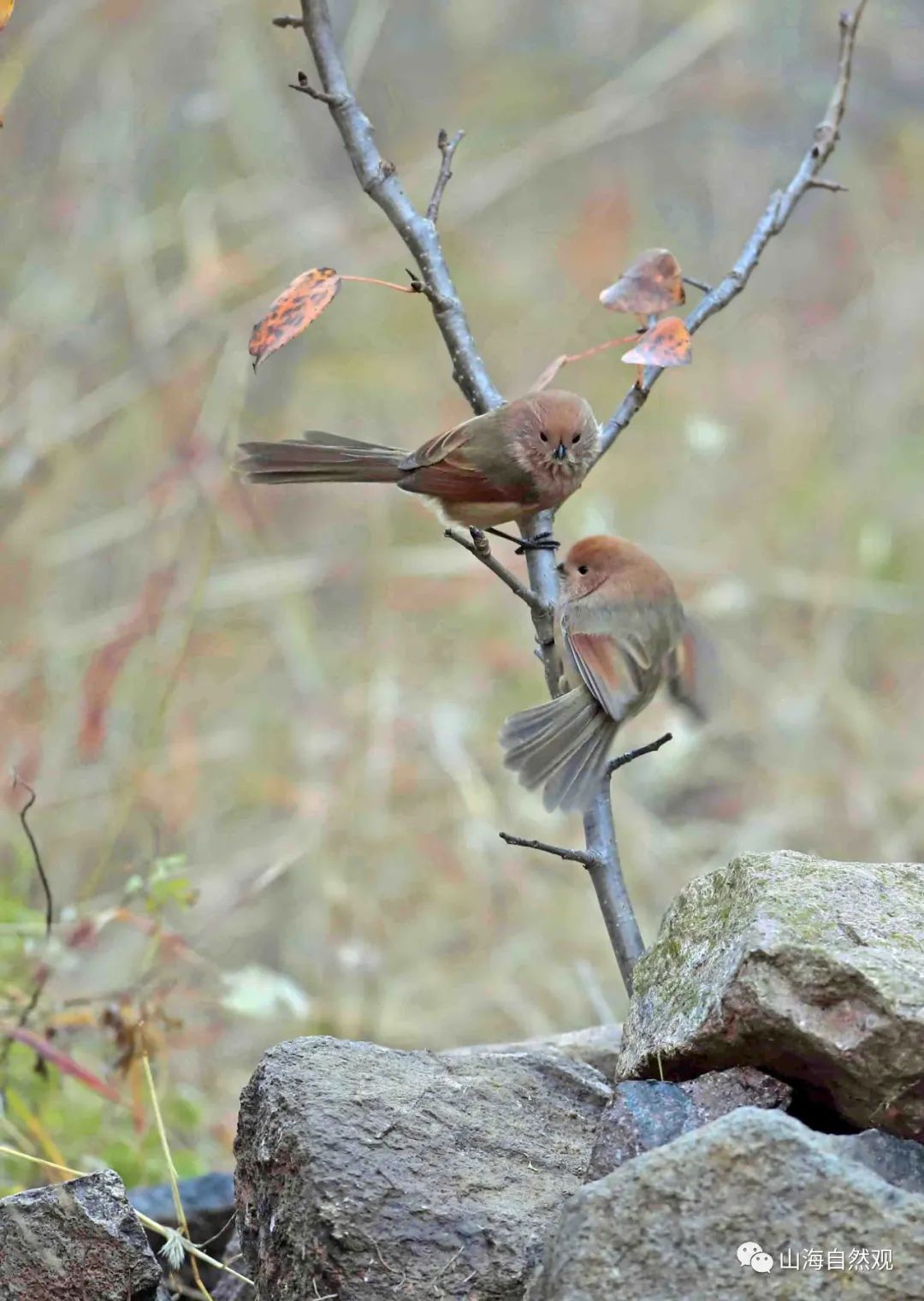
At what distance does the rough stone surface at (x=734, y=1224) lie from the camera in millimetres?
1251

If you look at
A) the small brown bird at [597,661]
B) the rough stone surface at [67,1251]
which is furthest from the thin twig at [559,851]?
the rough stone surface at [67,1251]

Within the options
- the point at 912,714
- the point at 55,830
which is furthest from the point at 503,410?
the point at 912,714

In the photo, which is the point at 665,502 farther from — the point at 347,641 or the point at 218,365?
the point at 218,365

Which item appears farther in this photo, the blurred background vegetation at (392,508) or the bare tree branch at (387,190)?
the blurred background vegetation at (392,508)

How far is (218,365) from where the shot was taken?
534cm

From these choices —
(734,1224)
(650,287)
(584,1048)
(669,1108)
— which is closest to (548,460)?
(650,287)

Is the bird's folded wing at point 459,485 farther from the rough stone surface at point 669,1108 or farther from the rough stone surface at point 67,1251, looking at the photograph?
the rough stone surface at point 67,1251

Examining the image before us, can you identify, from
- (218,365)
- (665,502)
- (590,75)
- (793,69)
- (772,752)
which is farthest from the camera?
(793,69)

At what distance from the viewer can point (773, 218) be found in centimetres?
244

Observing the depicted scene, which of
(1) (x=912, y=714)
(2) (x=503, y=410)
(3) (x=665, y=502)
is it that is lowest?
(1) (x=912, y=714)

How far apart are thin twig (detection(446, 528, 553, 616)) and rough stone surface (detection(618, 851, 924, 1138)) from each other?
0.54 m

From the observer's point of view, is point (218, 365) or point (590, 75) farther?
point (590, 75)

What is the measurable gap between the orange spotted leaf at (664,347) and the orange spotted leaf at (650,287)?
6 centimetres

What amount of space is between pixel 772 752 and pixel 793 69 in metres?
4.11
